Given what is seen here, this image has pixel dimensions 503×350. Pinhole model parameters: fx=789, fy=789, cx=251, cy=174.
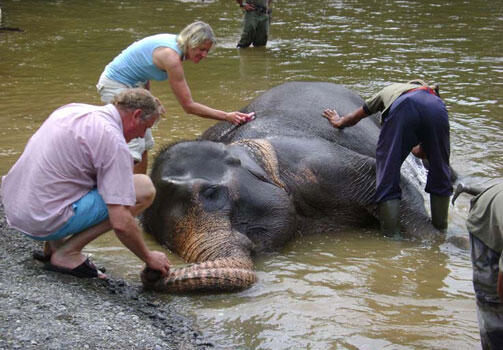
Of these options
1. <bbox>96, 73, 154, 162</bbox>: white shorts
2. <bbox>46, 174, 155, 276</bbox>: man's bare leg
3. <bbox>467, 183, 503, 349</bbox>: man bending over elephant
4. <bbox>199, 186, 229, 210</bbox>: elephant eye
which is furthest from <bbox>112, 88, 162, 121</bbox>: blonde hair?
<bbox>467, 183, 503, 349</bbox>: man bending over elephant

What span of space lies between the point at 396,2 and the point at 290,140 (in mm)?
15564

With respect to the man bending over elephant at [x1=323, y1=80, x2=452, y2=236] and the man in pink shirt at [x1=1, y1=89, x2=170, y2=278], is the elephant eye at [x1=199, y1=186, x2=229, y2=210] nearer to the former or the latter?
the man in pink shirt at [x1=1, y1=89, x2=170, y2=278]

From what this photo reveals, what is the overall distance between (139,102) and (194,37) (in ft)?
5.46

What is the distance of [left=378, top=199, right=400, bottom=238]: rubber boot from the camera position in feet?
22.1

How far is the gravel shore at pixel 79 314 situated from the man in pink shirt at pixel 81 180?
0.82 feet

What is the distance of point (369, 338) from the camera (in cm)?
468

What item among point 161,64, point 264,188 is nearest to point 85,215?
point 264,188

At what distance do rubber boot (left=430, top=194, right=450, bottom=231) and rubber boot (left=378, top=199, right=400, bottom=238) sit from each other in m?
0.34

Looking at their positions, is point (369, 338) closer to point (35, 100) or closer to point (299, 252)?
point (299, 252)

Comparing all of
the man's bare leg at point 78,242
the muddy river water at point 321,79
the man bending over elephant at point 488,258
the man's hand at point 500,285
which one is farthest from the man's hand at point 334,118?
the man's hand at point 500,285

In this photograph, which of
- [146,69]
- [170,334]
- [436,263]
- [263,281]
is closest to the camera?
[170,334]

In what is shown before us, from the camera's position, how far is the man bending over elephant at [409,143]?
647 centimetres

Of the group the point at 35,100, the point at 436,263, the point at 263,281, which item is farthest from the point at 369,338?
the point at 35,100

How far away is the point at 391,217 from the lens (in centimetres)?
675
